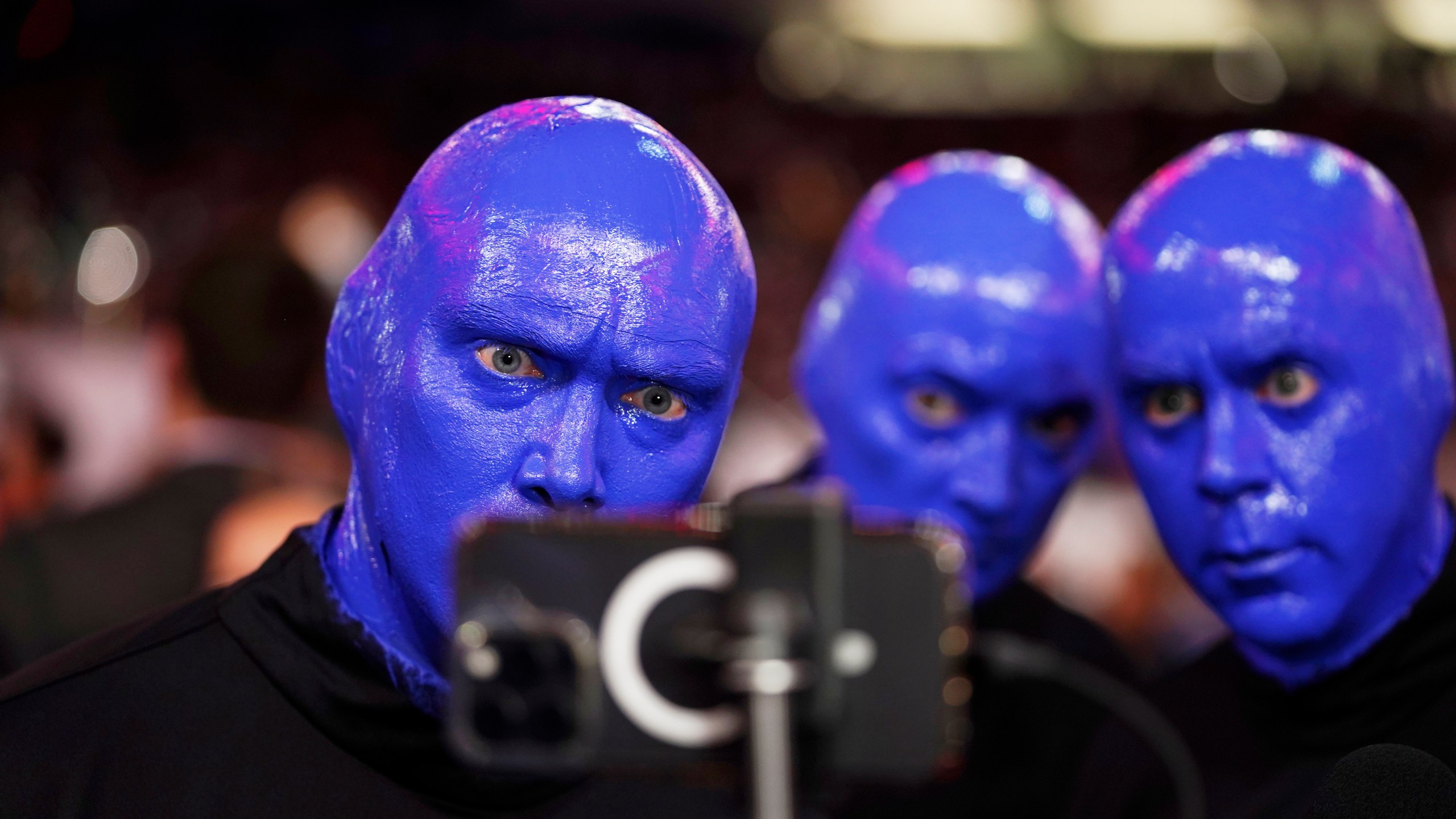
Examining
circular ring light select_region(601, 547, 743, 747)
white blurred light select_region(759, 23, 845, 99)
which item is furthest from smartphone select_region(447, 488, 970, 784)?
white blurred light select_region(759, 23, 845, 99)

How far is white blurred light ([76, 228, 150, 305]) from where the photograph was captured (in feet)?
22.5

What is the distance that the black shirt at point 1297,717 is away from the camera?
101 inches

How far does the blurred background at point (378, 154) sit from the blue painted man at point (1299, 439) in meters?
1.86

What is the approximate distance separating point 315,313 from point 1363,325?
96.4 inches

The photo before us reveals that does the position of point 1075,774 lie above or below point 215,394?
below

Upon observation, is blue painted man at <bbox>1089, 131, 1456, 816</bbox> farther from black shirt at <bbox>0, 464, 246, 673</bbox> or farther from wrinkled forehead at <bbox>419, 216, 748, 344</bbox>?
black shirt at <bbox>0, 464, 246, 673</bbox>

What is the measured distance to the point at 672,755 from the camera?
1417mm

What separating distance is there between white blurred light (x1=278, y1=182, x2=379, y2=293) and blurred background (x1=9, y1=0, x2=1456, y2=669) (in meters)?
0.02

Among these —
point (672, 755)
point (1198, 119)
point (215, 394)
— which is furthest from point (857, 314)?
point (1198, 119)

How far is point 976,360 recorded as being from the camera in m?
3.19

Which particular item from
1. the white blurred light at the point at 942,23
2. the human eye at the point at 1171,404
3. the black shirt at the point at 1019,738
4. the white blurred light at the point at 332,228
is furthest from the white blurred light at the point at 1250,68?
the human eye at the point at 1171,404

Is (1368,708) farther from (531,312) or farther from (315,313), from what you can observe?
(315,313)

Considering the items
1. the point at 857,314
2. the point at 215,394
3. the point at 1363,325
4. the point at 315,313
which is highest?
the point at 1363,325

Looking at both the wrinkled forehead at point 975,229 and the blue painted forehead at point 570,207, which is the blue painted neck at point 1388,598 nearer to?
the wrinkled forehead at point 975,229
